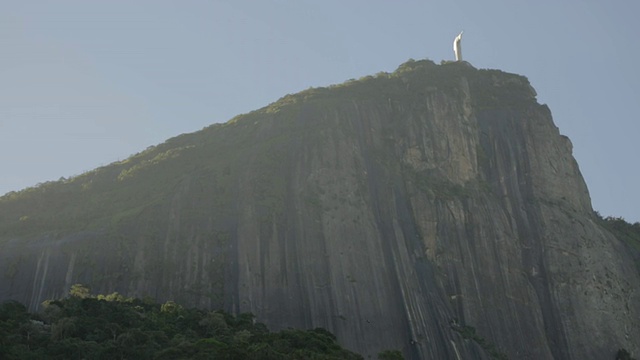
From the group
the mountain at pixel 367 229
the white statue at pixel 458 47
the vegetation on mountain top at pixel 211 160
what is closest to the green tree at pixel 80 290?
the mountain at pixel 367 229

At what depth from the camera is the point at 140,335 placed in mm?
54281

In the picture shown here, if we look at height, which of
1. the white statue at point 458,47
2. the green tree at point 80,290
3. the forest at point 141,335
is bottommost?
the forest at point 141,335

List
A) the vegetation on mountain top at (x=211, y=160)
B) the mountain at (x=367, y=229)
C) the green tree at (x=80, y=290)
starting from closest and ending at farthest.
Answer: the green tree at (x=80, y=290) → the mountain at (x=367, y=229) → the vegetation on mountain top at (x=211, y=160)

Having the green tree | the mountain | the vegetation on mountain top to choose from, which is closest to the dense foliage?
the green tree

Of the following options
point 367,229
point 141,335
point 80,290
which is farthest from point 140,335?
point 367,229

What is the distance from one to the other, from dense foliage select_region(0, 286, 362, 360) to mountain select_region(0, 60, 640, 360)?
807cm

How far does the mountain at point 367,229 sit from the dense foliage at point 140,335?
8072 mm

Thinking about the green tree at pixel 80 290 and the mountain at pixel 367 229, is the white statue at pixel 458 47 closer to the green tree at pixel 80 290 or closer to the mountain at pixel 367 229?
the mountain at pixel 367 229

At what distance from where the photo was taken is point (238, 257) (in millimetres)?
74438

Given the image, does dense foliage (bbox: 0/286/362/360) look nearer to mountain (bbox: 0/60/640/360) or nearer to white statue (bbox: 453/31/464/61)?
mountain (bbox: 0/60/640/360)

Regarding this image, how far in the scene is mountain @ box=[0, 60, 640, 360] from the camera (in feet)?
239

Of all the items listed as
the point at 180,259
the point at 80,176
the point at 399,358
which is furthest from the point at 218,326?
the point at 80,176

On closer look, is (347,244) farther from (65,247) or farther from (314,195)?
(65,247)

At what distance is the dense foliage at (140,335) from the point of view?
51.2m
